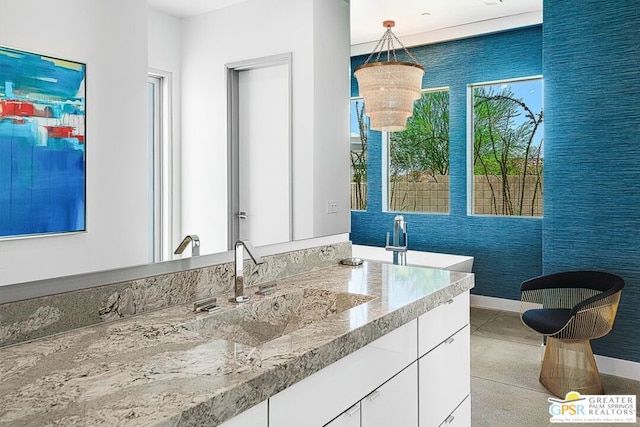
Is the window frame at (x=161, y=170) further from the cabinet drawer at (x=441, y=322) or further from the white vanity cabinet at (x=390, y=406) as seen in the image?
the cabinet drawer at (x=441, y=322)

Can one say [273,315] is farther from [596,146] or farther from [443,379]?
[596,146]

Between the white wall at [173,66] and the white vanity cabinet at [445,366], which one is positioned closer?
the white wall at [173,66]

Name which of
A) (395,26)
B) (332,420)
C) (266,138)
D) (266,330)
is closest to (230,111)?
(266,138)

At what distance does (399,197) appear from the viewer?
5867mm

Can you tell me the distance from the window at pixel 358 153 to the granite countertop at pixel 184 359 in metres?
4.41

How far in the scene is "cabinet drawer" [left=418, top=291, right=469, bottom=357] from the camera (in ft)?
5.46

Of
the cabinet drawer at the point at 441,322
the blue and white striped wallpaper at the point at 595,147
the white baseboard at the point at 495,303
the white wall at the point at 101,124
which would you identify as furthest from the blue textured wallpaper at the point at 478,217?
the white wall at the point at 101,124

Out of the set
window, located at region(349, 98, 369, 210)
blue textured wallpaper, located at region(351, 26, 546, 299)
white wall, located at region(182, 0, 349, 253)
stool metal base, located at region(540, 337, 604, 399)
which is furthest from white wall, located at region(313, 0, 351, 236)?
window, located at region(349, 98, 369, 210)

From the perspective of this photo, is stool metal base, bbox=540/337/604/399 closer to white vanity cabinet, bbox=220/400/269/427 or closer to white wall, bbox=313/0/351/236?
white wall, bbox=313/0/351/236

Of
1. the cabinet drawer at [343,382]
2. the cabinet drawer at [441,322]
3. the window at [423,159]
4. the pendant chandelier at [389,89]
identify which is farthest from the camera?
the window at [423,159]

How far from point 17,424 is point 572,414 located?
2.93m

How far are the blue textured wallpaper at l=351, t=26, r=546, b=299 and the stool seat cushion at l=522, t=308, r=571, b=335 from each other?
6.01ft

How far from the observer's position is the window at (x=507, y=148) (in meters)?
4.99

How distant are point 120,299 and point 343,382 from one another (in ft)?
2.19
